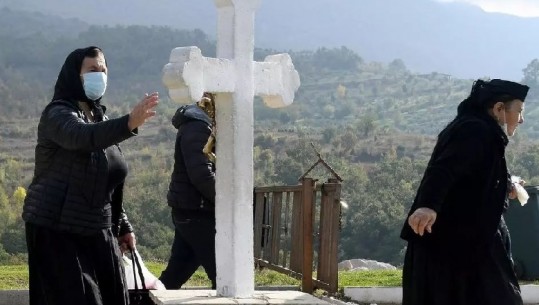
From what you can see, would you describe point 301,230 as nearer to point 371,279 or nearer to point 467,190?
point 371,279

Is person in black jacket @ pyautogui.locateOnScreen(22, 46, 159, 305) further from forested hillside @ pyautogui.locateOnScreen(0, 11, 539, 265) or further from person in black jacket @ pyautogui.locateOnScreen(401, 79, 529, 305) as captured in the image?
forested hillside @ pyautogui.locateOnScreen(0, 11, 539, 265)

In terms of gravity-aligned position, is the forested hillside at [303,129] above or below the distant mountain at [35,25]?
below

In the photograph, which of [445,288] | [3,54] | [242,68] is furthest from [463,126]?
[3,54]

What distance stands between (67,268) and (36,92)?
102060 millimetres

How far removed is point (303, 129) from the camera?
83.1 m

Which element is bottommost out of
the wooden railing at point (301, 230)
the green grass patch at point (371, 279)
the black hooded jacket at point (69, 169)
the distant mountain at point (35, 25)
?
the green grass patch at point (371, 279)

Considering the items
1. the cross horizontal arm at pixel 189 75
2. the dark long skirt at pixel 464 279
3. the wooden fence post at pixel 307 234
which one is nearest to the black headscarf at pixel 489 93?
the dark long skirt at pixel 464 279

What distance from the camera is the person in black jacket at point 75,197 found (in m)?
5.59

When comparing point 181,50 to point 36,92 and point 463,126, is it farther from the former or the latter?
point 36,92

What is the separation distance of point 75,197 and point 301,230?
4701 mm

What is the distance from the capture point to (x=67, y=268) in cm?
562

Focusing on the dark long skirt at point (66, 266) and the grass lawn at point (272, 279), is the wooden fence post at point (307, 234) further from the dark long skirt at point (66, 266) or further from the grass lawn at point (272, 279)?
the dark long skirt at point (66, 266)

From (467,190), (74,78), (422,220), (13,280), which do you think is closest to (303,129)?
(13,280)

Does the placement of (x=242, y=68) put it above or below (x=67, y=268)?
above
